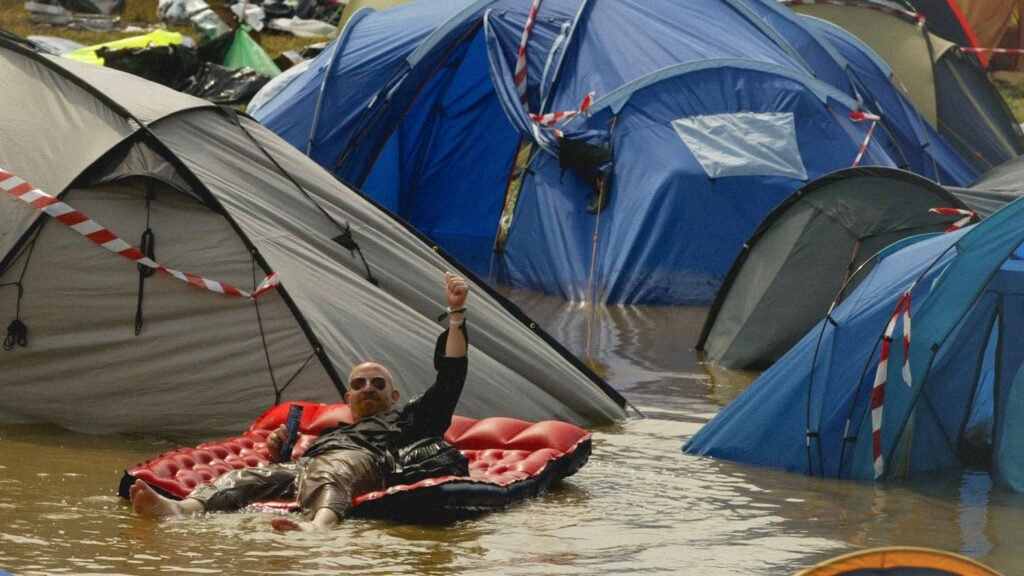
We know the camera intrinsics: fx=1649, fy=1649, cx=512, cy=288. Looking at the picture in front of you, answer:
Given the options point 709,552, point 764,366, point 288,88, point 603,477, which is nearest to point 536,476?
point 603,477

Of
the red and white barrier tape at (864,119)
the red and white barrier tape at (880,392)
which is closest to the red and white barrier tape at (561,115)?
the red and white barrier tape at (864,119)

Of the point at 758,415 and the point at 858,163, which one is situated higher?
the point at 858,163

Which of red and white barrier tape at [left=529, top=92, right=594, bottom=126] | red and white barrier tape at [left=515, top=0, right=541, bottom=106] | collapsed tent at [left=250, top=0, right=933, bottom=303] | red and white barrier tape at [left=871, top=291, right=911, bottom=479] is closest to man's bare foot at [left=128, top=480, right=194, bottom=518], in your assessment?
red and white barrier tape at [left=871, top=291, right=911, bottom=479]

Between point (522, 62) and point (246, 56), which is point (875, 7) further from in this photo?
point (246, 56)

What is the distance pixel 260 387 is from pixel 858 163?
25.5 feet

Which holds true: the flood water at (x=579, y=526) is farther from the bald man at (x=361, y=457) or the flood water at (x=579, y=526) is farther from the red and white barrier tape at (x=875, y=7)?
the red and white barrier tape at (x=875, y=7)

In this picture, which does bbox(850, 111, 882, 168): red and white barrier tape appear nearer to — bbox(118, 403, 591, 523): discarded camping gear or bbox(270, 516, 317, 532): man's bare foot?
bbox(118, 403, 591, 523): discarded camping gear

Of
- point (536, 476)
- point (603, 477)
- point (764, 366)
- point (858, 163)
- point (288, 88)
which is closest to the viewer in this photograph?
point (536, 476)

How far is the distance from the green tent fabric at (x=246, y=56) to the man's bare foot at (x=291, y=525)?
15821mm

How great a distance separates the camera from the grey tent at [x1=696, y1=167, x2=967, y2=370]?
11.4 meters

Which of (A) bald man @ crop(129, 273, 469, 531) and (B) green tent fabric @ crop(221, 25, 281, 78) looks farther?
(B) green tent fabric @ crop(221, 25, 281, 78)

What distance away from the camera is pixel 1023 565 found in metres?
6.61

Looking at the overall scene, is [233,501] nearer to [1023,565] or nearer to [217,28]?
[1023,565]

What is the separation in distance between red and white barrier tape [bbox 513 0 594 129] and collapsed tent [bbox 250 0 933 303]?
0.09 feet
